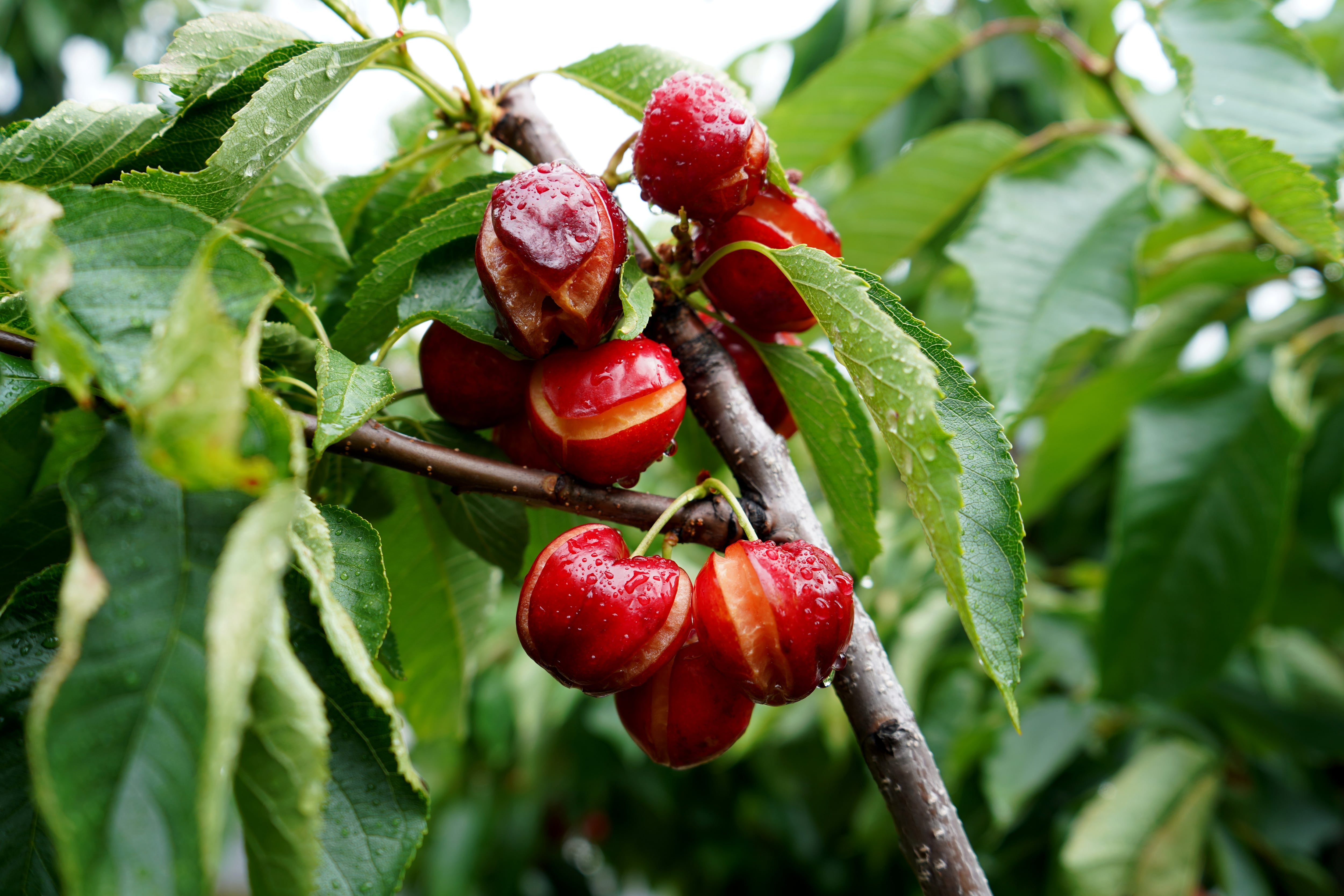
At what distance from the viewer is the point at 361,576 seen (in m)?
0.55

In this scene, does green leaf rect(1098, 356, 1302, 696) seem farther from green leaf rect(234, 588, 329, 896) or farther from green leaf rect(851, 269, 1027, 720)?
green leaf rect(234, 588, 329, 896)

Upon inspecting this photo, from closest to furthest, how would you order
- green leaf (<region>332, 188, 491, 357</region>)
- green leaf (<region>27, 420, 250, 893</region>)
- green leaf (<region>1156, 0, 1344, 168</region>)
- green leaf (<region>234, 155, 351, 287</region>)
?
1. green leaf (<region>27, 420, 250, 893</region>)
2. green leaf (<region>332, 188, 491, 357</region>)
3. green leaf (<region>234, 155, 351, 287</region>)
4. green leaf (<region>1156, 0, 1344, 168</region>)

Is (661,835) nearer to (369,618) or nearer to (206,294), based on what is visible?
(369,618)

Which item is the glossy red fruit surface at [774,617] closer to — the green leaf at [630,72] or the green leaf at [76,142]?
the green leaf at [630,72]

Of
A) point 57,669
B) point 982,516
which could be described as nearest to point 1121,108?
point 982,516

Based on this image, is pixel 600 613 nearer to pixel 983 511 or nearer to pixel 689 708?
pixel 689 708

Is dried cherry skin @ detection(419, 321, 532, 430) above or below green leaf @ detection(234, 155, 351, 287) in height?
below

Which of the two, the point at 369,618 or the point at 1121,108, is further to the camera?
the point at 1121,108

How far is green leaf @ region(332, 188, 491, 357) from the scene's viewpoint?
63cm

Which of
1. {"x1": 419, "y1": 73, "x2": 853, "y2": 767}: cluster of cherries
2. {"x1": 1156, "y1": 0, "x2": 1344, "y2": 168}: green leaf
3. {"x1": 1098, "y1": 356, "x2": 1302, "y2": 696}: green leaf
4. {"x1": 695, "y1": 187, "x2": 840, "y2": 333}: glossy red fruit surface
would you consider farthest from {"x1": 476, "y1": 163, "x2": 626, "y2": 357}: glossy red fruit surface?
{"x1": 1098, "y1": 356, "x2": 1302, "y2": 696}: green leaf

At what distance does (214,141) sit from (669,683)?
0.53 metres

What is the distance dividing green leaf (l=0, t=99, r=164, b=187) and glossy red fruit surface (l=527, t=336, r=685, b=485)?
1.17ft

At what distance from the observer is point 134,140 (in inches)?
26.7

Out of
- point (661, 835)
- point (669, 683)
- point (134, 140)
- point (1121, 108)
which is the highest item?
point (134, 140)
